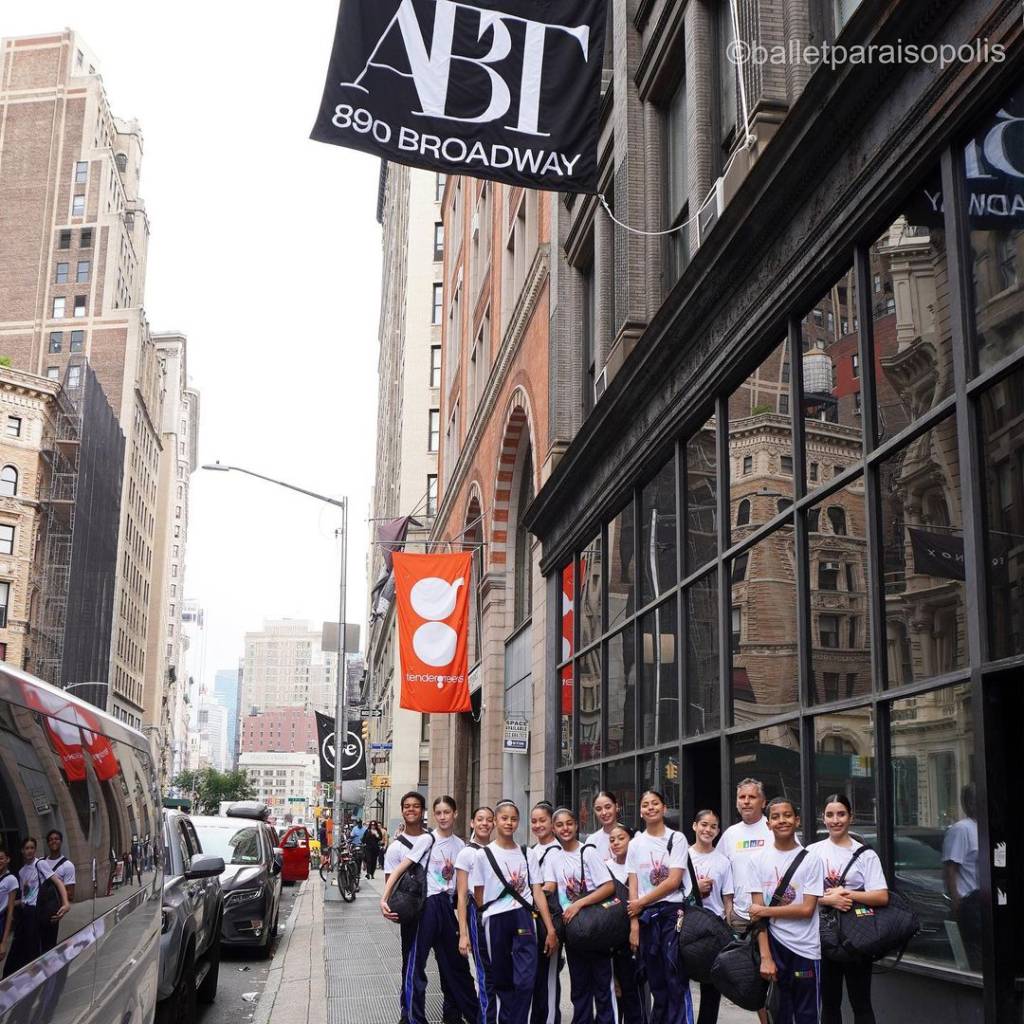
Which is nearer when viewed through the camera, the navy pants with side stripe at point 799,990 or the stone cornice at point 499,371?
the navy pants with side stripe at point 799,990

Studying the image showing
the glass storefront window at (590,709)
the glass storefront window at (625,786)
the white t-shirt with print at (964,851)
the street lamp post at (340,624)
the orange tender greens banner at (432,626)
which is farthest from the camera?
the street lamp post at (340,624)

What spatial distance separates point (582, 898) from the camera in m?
9.81

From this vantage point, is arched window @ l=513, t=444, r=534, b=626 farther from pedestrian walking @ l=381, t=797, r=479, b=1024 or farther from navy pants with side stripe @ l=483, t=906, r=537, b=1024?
navy pants with side stripe @ l=483, t=906, r=537, b=1024

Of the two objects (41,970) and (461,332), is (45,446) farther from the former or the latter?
(41,970)

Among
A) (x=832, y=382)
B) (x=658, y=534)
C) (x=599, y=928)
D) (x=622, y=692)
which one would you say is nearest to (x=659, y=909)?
→ (x=599, y=928)

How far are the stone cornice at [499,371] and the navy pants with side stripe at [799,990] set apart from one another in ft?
56.3

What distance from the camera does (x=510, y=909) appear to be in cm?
1001

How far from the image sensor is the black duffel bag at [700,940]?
9.15 metres

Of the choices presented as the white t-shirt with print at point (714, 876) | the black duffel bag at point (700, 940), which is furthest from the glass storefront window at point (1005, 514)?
the black duffel bag at point (700, 940)

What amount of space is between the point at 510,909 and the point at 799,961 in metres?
2.61

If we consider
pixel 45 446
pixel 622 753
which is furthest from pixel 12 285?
pixel 622 753

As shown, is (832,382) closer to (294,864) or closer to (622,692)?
(622,692)

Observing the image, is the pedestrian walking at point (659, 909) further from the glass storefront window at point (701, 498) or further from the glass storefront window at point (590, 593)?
the glass storefront window at point (590, 593)

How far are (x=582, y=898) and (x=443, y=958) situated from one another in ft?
6.07
